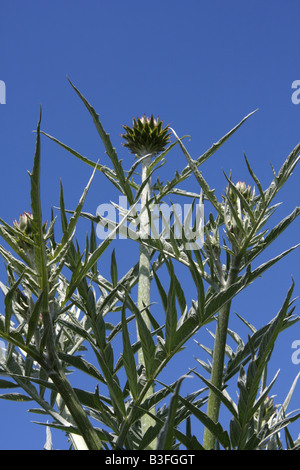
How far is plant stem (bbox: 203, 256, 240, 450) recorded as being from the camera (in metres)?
1.23

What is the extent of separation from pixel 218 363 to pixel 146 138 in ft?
3.53

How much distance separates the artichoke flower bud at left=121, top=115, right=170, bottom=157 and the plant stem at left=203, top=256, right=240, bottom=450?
0.88m

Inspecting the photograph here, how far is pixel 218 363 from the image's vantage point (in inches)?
50.6

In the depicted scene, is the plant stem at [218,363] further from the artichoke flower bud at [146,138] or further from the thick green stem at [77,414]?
the artichoke flower bud at [146,138]

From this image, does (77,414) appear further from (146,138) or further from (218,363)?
(146,138)

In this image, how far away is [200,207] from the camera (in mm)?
1453

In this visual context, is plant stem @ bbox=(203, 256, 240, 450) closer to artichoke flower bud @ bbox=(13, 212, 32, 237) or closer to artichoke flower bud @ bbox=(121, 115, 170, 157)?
artichoke flower bud @ bbox=(13, 212, 32, 237)

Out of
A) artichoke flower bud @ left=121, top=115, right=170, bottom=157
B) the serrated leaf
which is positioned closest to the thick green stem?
the serrated leaf

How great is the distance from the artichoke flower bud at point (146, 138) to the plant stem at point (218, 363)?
88 cm
